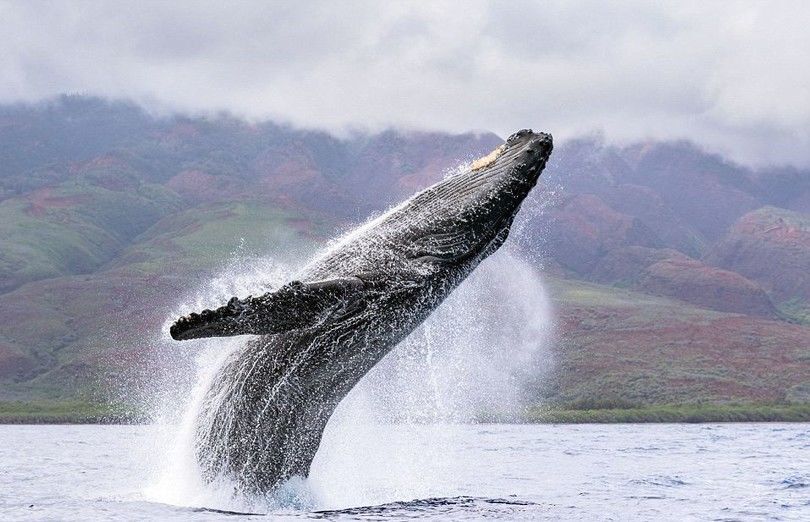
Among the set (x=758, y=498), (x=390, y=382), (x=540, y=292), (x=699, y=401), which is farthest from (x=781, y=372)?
(x=758, y=498)

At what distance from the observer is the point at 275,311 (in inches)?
314

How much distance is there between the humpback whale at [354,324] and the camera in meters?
9.12

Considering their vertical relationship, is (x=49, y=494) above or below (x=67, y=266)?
below

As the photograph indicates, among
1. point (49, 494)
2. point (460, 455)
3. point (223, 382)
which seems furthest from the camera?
point (460, 455)

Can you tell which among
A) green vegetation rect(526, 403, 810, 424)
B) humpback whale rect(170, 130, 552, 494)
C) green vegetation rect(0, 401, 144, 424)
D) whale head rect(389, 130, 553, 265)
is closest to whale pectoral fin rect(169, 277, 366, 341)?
humpback whale rect(170, 130, 552, 494)

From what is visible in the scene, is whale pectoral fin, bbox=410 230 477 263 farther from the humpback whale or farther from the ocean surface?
the ocean surface

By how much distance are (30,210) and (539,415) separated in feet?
449

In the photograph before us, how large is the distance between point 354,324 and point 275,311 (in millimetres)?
1190

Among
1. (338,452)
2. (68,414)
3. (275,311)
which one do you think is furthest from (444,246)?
(68,414)

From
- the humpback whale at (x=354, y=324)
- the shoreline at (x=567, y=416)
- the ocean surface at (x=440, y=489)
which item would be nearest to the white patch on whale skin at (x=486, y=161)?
the humpback whale at (x=354, y=324)

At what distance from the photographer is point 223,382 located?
31.0ft

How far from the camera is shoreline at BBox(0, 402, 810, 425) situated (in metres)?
64.8

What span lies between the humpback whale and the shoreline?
53.4m

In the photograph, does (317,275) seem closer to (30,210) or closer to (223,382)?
(223,382)
